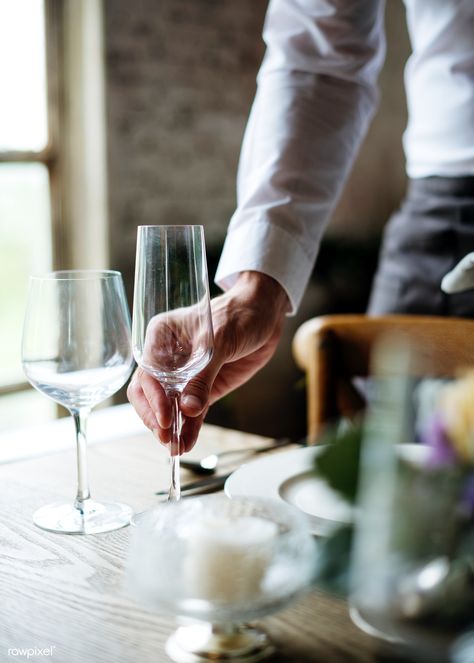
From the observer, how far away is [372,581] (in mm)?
469

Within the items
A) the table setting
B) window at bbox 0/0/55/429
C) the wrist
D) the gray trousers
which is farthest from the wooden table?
window at bbox 0/0/55/429

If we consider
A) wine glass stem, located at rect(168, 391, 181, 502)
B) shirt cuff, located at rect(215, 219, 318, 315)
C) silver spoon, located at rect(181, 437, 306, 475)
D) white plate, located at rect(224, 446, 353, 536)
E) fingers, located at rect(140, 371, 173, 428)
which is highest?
shirt cuff, located at rect(215, 219, 318, 315)

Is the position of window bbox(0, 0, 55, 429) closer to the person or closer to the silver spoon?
the person

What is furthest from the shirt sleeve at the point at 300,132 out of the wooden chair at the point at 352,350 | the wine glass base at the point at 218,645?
the wine glass base at the point at 218,645

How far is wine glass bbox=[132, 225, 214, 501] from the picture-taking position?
78cm

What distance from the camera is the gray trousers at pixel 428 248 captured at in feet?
5.33

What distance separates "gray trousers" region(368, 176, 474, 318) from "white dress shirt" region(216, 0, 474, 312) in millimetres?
40

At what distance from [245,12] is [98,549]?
328 centimetres

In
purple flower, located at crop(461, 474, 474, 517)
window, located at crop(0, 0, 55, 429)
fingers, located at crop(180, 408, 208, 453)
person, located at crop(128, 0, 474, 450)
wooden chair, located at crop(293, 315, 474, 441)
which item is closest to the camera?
purple flower, located at crop(461, 474, 474, 517)

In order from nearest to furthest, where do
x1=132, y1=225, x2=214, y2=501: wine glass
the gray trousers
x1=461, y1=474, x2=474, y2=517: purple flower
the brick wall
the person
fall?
x1=461, y1=474, x2=474, y2=517: purple flower
x1=132, y1=225, x2=214, y2=501: wine glass
the person
the gray trousers
the brick wall

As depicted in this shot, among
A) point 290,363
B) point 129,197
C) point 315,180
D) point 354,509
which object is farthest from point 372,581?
point 290,363

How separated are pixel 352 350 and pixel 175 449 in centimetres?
57

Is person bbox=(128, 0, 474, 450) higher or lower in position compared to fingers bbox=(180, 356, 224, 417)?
higher

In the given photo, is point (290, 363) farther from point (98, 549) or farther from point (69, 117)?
point (98, 549)
